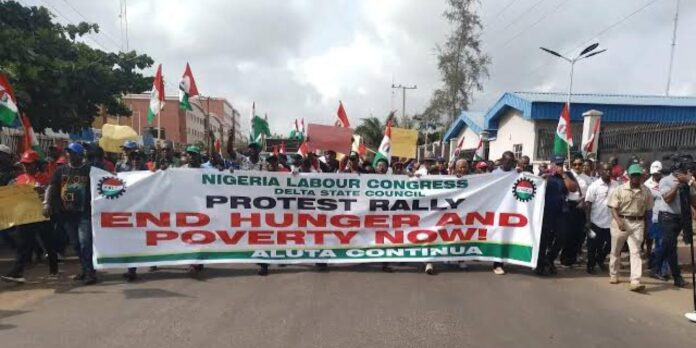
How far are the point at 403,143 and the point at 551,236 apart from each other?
6298 mm

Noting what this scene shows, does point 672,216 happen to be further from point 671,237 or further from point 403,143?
point 403,143

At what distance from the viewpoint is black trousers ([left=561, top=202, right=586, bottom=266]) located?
789 centimetres

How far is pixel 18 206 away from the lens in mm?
6531

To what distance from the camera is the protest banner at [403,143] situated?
1347 centimetres

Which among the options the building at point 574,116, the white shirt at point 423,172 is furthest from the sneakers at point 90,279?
the building at point 574,116

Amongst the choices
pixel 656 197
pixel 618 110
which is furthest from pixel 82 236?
pixel 618 110

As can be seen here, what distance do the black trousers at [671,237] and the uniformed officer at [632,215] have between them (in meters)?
0.43

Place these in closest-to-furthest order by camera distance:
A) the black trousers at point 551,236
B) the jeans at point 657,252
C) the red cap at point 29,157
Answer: the red cap at point 29,157
the jeans at point 657,252
the black trousers at point 551,236

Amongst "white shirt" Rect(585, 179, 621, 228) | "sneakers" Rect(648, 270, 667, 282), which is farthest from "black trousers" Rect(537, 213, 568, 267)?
"sneakers" Rect(648, 270, 667, 282)

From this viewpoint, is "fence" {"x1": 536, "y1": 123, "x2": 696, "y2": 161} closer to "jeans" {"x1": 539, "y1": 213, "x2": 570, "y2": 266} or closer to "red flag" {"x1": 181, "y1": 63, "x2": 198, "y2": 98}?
"jeans" {"x1": 539, "y1": 213, "x2": 570, "y2": 266}

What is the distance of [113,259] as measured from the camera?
21.8ft

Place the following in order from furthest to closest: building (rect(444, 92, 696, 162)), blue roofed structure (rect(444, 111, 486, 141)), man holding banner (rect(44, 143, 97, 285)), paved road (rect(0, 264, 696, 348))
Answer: blue roofed structure (rect(444, 111, 486, 141))
building (rect(444, 92, 696, 162))
man holding banner (rect(44, 143, 97, 285))
paved road (rect(0, 264, 696, 348))

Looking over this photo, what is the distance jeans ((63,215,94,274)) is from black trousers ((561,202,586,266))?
6.64 m

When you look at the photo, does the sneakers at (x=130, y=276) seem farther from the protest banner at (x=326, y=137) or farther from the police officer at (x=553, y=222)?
the police officer at (x=553, y=222)
